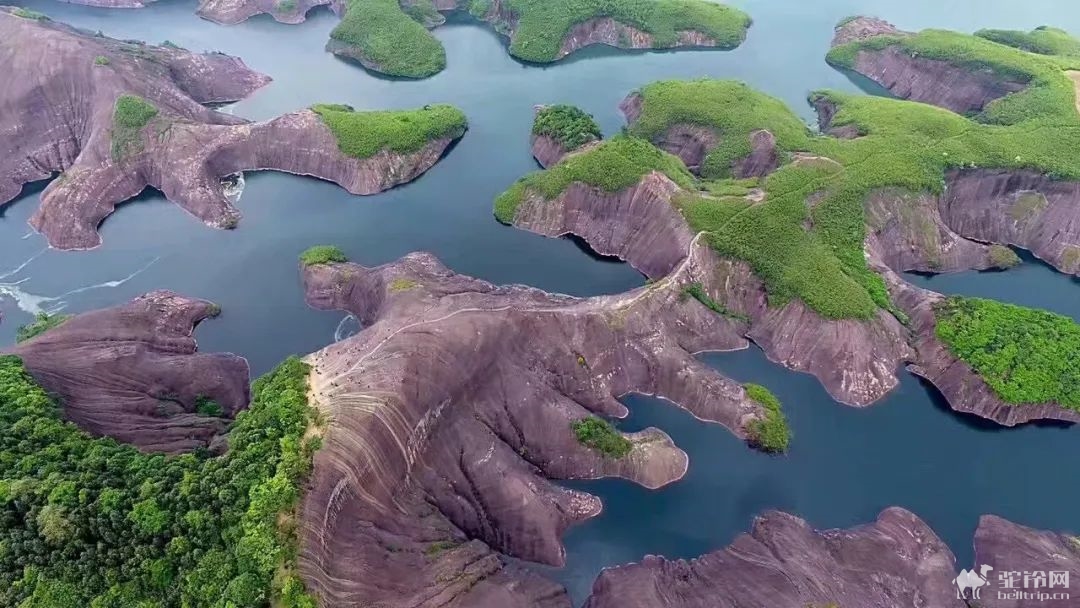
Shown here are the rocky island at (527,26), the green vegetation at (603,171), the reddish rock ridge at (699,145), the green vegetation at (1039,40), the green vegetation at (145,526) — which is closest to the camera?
the green vegetation at (145,526)

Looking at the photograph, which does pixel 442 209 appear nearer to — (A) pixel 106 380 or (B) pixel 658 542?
(A) pixel 106 380

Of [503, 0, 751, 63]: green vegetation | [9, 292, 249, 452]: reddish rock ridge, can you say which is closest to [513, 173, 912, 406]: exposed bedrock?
[9, 292, 249, 452]: reddish rock ridge

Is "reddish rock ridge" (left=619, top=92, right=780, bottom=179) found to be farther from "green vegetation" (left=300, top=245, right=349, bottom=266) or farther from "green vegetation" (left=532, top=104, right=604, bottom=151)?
"green vegetation" (left=300, top=245, right=349, bottom=266)

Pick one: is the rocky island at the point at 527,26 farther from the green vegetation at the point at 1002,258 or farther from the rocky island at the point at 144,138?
the green vegetation at the point at 1002,258

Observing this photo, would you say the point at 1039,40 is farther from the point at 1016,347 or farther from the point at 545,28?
the point at 545,28

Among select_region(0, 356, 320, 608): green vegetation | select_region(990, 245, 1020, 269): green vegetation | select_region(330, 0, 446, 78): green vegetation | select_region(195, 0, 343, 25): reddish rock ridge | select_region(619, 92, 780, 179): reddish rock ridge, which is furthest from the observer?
select_region(195, 0, 343, 25): reddish rock ridge

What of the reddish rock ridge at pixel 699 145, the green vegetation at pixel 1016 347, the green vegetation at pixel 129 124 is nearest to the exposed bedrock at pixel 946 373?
the green vegetation at pixel 1016 347

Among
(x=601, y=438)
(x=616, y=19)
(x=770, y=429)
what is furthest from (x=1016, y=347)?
(x=616, y=19)
